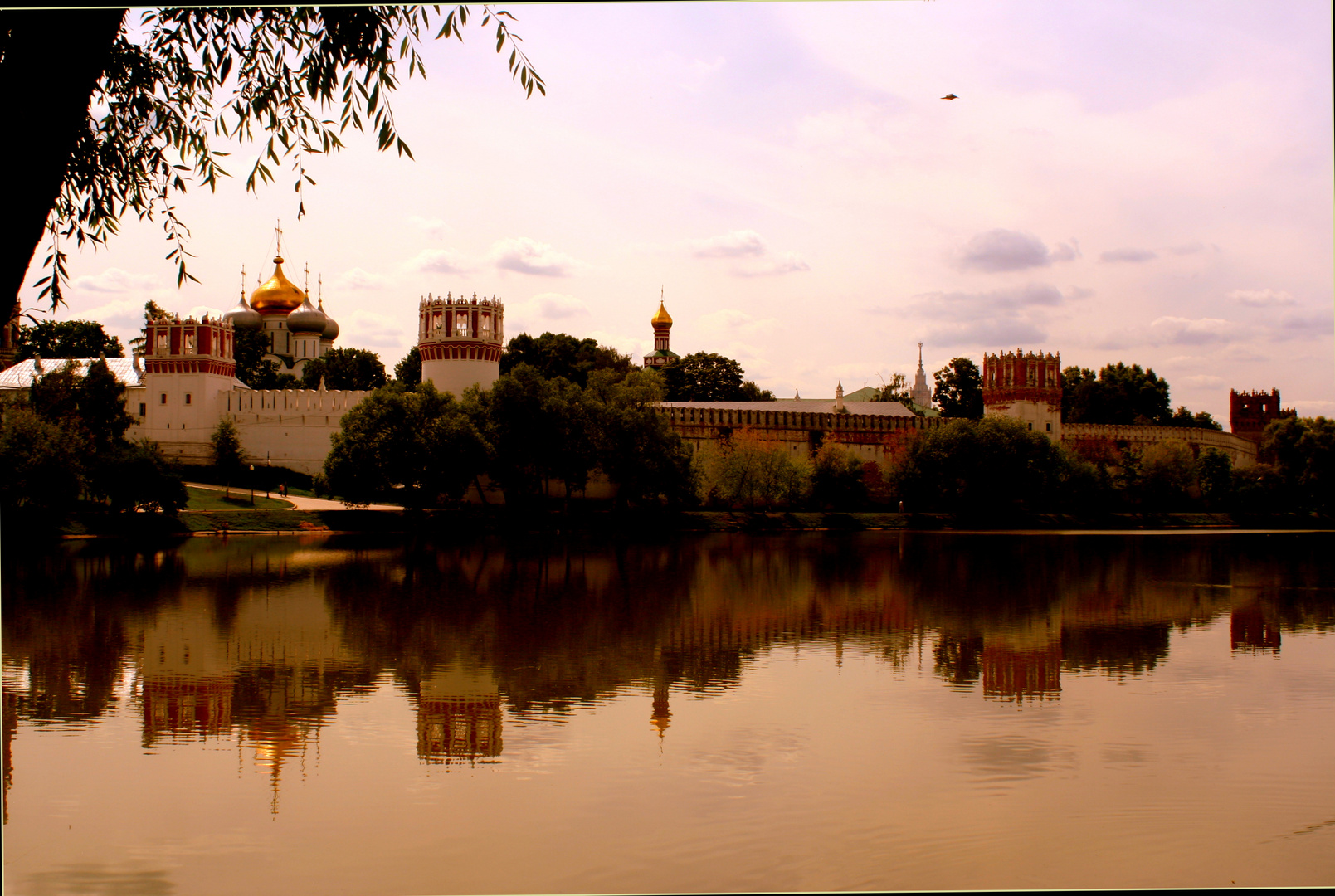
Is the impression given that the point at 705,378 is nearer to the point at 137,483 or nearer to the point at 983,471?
the point at 983,471

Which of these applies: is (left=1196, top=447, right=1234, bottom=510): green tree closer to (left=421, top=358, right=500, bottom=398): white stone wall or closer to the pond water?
(left=421, top=358, right=500, bottom=398): white stone wall

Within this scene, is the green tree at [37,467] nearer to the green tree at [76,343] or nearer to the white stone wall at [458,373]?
the white stone wall at [458,373]

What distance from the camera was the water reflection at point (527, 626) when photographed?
842 centimetres

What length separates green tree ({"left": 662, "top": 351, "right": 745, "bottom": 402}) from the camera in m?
56.7

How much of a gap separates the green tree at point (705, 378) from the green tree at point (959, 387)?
10.7m

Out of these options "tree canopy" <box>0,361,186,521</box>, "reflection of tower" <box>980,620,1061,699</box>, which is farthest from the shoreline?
"reflection of tower" <box>980,620,1061,699</box>

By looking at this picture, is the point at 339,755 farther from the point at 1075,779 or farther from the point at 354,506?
the point at 354,506

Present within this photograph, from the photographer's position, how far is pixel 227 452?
40.1m

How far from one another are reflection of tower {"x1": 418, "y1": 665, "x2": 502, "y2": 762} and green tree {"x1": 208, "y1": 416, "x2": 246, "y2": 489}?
108 feet

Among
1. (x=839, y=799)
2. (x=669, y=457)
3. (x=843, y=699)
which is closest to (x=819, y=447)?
(x=669, y=457)

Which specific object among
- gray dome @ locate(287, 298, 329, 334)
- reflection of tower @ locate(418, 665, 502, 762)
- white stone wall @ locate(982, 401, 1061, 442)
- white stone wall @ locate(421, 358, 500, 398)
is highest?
gray dome @ locate(287, 298, 329, 334)

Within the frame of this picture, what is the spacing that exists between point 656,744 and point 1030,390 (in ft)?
145

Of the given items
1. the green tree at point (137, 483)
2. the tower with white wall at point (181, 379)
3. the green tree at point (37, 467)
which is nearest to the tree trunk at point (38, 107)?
the green tree at point (37, 467)

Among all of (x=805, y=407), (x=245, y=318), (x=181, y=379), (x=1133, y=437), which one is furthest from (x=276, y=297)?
(x=1133, y=437)
